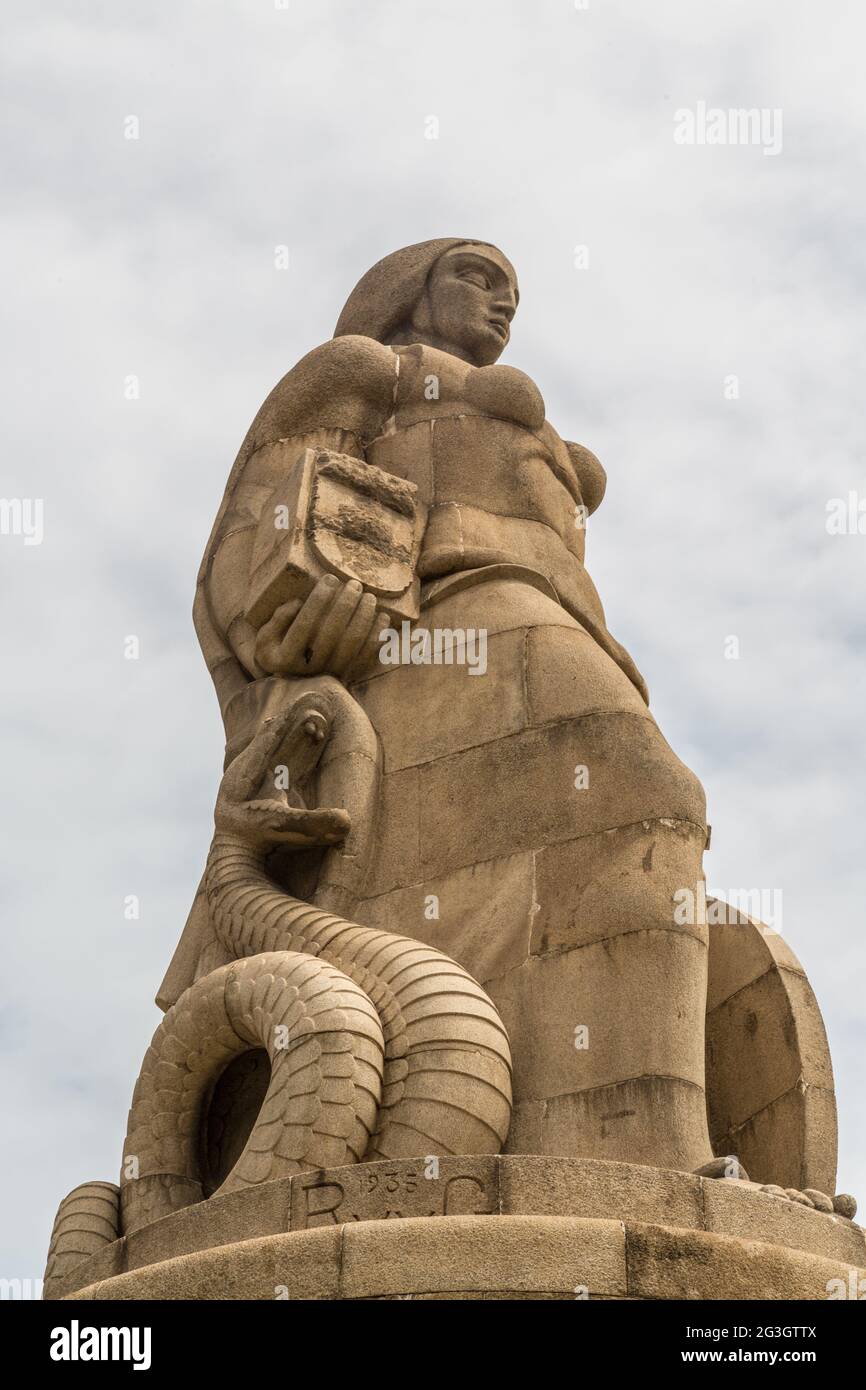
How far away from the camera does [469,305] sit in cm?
1394

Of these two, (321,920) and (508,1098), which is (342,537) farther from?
(508,1098)

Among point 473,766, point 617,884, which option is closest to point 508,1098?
point 617,884

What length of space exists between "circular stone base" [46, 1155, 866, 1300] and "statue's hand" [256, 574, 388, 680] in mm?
3393

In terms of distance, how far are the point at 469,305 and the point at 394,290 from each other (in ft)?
1.60

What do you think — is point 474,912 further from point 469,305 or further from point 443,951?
point 469,305

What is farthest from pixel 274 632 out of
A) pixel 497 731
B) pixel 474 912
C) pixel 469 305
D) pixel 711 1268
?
pixel 711 1268

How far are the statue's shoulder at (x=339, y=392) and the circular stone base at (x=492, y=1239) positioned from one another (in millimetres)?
5121

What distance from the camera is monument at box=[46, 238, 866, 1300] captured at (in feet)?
28.6

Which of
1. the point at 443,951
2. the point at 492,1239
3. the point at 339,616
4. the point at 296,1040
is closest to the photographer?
the point at 492,1239

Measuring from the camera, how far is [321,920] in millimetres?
10570

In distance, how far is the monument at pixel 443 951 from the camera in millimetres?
8727

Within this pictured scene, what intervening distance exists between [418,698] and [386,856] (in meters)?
0.90

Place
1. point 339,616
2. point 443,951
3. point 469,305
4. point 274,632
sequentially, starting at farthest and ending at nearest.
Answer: point 469,305 < point 274,632 < point 339,616 < point 443,951
